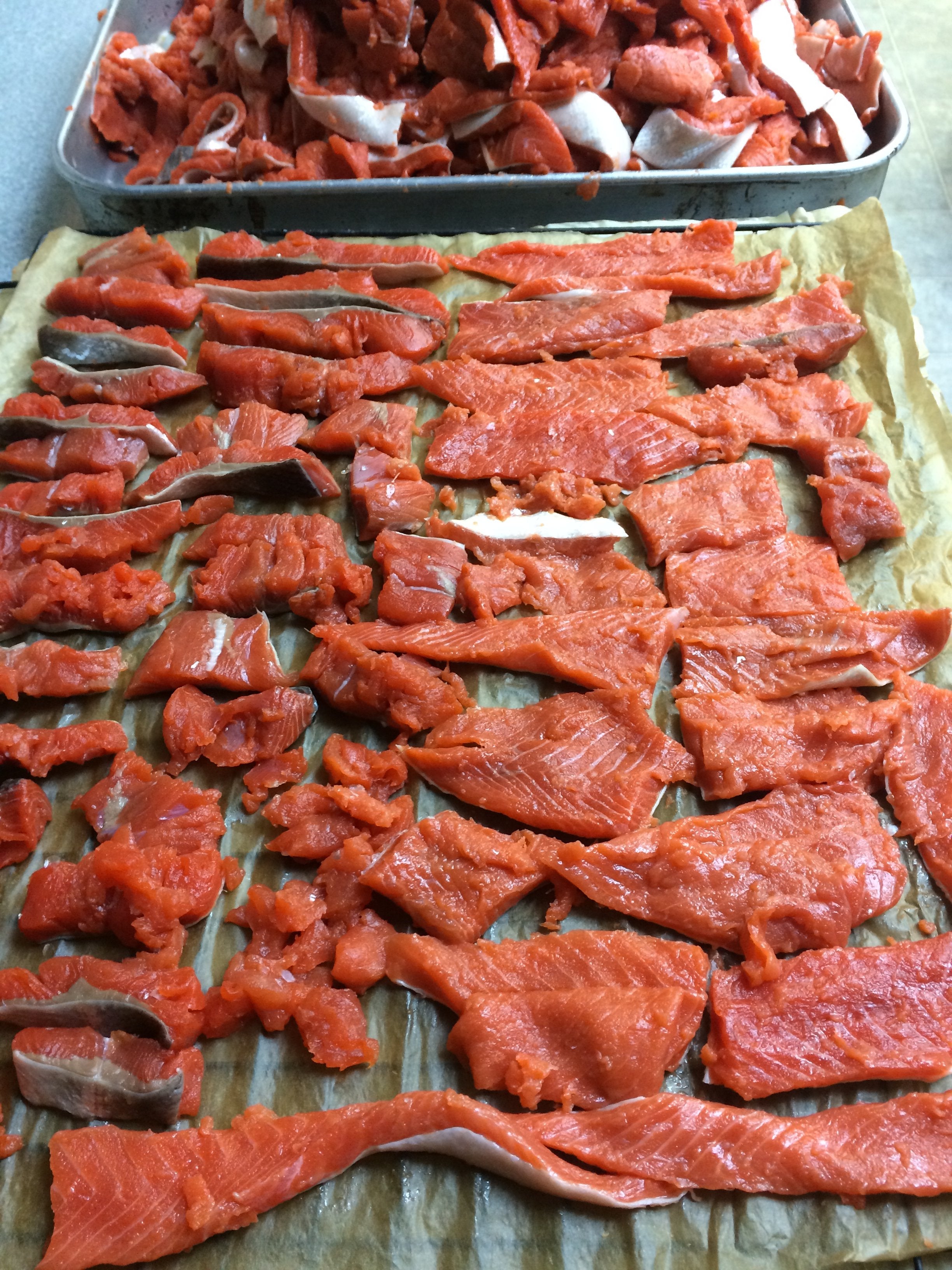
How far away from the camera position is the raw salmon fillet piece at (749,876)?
7.86 feet

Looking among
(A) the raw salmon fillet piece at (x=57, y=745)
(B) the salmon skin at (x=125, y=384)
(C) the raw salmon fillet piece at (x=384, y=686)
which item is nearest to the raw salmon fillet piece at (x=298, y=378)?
(B) the salmon skin at (x=125, y=384)

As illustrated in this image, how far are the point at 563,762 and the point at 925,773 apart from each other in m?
1.07

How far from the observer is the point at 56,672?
2949 mm

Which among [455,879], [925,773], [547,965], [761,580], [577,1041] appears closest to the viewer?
[577,1041]

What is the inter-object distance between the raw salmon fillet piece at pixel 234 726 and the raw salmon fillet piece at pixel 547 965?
78 cm

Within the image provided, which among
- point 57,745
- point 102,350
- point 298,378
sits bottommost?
point 57,745

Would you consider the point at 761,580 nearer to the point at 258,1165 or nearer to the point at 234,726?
the point at 234,726

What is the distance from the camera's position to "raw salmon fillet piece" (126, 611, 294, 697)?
2908 millimetres

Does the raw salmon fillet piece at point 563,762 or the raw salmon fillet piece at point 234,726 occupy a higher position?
the raw salmon fillet piece at point 234,726

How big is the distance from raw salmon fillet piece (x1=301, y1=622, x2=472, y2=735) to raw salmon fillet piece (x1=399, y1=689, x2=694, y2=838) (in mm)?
71

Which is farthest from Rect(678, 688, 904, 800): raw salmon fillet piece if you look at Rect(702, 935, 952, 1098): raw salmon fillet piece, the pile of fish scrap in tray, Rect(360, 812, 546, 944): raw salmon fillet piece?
Rect(360, 812, 546, 944): raw salmon fillet piece

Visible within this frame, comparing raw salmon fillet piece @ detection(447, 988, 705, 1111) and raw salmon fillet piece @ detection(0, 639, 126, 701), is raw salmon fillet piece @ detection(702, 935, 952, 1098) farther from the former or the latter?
raw salmon fillet piece @ detection(0, 639, 126, 701)

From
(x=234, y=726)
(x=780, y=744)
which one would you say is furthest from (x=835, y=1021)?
(x=234, y=726)

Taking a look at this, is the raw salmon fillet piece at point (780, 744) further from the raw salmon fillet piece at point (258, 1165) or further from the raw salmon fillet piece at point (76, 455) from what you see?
the raw salmon fillet piece at point (76, 455)
